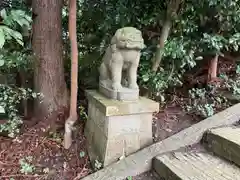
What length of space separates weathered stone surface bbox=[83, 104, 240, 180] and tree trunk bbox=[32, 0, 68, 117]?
84cm

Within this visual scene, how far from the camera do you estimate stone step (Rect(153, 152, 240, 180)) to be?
5.48 feet

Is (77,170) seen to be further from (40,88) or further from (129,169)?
(40,88)

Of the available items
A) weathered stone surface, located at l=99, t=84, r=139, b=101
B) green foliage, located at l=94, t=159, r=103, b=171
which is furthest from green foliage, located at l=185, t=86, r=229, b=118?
green foliage, located at l=94, t=159, r=103, b=171

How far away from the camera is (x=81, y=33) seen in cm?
310

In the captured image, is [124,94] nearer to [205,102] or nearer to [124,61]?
[124,61]

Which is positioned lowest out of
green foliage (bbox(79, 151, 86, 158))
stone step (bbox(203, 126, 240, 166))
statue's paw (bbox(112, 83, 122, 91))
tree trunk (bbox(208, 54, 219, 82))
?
green foliage (bbox(79, 151, 86, 158))

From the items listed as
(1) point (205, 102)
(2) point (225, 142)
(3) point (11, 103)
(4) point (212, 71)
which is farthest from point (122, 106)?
(4) point (212, 71)

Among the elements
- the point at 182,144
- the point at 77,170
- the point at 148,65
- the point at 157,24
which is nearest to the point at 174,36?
the point at 157,24

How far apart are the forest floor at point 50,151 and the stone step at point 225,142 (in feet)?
0.86

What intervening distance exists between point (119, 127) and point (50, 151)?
2.21ft

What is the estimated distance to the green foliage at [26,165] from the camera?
1994 mm

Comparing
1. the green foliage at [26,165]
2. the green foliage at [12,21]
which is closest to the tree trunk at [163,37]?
the green foliage at [12,21]

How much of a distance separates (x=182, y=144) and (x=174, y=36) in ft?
3.43

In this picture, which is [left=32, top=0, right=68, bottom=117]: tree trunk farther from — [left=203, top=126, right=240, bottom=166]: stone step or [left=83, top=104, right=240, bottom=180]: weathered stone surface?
[left=203, top=126, right=240, bottom=166]: stone step
